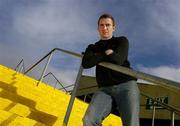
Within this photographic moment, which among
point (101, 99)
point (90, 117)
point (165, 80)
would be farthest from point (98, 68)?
point (165, 80)

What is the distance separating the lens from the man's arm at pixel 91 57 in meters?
2.95

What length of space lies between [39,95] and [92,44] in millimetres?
2255

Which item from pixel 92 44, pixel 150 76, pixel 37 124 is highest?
pixel 92 44

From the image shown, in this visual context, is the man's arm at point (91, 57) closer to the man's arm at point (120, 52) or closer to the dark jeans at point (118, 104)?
the man's arm at point (120, 52)

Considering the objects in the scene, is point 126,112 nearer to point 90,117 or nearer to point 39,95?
point 90,117

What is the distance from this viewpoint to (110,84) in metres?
2.96

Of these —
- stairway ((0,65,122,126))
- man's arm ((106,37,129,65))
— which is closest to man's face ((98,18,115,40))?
man's arm ((106,37,129,65))

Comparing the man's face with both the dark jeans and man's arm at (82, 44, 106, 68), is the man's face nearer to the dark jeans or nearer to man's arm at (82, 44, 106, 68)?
man's arm at (82, 44, 106, 68)

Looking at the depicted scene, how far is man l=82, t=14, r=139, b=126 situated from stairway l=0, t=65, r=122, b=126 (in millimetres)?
1046

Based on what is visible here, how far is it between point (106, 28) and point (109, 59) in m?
0.44

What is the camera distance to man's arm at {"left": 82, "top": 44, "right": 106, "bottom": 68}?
2947 millimetres

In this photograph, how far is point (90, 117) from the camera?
275 cm

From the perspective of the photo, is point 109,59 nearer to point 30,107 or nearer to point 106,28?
point 106,28

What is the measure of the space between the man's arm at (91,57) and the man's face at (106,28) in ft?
0.63
